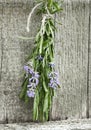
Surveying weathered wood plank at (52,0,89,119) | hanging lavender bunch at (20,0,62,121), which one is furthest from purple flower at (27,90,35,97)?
weathered wood plank at (52,0,89,119)

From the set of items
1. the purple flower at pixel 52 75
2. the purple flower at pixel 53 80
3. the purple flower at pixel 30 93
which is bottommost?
the purple flower at pixel 30 93

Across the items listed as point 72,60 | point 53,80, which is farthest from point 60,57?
point 53,80

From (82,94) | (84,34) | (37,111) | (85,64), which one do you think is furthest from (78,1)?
(37,111)

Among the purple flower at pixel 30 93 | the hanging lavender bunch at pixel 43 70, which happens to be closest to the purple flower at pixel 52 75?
the hanging lavender bunch at pixel 43 70

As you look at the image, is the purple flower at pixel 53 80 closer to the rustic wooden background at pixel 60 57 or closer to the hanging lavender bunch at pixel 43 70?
the hanging lavender bunch at pixel 43 70

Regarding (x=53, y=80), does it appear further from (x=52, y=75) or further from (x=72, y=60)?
(x=72, y=60)

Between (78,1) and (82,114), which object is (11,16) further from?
(82,114)
